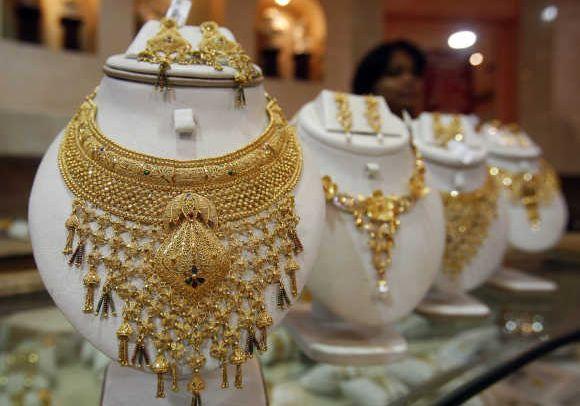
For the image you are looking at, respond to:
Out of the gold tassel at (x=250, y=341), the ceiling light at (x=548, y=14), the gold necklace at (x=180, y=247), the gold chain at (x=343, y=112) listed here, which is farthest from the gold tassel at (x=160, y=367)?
the ceiling light at (x=548, y=14)

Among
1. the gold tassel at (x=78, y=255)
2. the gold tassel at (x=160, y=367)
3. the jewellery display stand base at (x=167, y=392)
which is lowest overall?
the jewellery display stand base at (x=167, y=392)

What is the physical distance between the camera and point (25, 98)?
1.64m

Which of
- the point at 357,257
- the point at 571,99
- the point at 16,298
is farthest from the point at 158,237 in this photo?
the point at 571,99

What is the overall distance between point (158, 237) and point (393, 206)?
19.6 inches

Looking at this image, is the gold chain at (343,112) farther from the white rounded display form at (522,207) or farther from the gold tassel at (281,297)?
the white rounded display form at (522,207)

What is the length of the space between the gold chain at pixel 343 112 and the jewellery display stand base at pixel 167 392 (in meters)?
0.48

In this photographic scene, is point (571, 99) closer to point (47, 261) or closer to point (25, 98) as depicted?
point (25, 98)

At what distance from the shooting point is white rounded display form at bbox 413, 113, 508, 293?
139 centimetres

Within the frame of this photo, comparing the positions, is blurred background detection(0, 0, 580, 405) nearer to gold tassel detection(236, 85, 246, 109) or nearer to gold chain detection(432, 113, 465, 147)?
gold chain detection(432, 113, 465, 147)

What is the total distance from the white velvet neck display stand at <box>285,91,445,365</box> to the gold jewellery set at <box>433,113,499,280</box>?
266 mm

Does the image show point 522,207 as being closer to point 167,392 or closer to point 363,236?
point 363,236

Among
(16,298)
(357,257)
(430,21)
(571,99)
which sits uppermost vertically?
(430,21)

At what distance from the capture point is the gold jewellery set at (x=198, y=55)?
76 centimetres

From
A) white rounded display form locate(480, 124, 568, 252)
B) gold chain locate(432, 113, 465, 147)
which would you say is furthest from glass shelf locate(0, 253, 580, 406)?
gold chain locate(432, 113, 465, 147)
